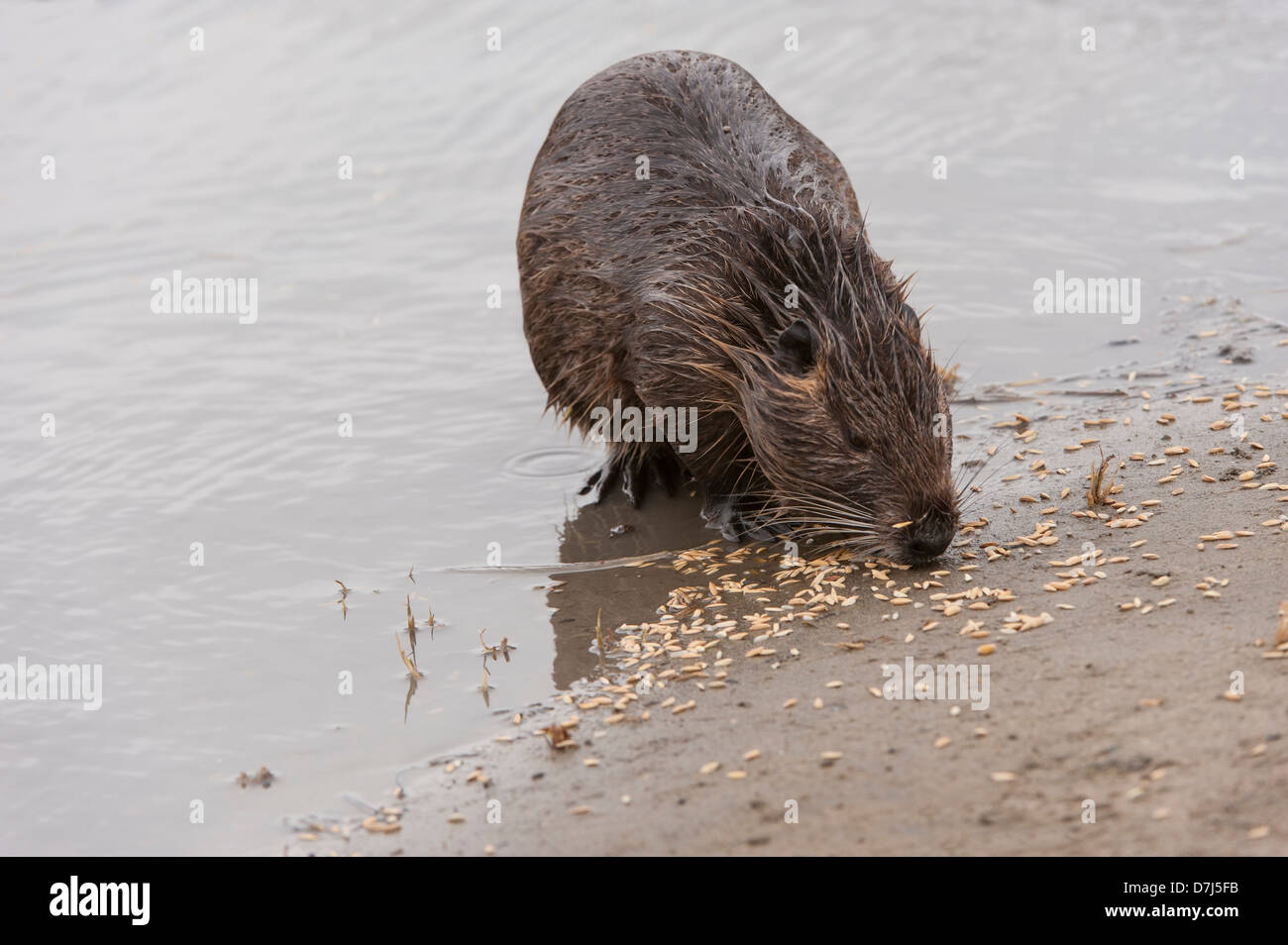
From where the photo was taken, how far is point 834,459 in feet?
18.9

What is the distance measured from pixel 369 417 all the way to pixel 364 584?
2.13 meters

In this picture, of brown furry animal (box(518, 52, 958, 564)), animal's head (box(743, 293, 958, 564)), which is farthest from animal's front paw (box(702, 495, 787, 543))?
animal's head (box(743, 293, 958, 564))

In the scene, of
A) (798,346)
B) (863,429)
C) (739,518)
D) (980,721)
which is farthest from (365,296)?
(980,721)

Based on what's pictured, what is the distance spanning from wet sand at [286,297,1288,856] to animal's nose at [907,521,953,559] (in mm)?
145

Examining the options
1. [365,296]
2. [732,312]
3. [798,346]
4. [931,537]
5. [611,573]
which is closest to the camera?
[931,537]

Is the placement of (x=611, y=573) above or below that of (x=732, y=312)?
below

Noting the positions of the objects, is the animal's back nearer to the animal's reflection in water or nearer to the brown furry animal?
the brown furry animal

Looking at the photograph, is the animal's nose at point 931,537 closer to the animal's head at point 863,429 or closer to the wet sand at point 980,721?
the animal's head at point 863,429

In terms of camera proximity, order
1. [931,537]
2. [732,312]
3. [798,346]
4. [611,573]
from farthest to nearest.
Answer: [611,573] → [732,312] → [798,346] → [931,537]

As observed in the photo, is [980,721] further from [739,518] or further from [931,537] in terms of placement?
[739,518]

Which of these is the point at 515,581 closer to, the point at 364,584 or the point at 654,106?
the point at 364,584

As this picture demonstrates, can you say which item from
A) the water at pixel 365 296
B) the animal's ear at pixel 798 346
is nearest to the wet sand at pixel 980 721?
the water at pixel 365 296

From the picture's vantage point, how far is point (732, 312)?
238 inches

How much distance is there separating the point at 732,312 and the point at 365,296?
16.5ft
